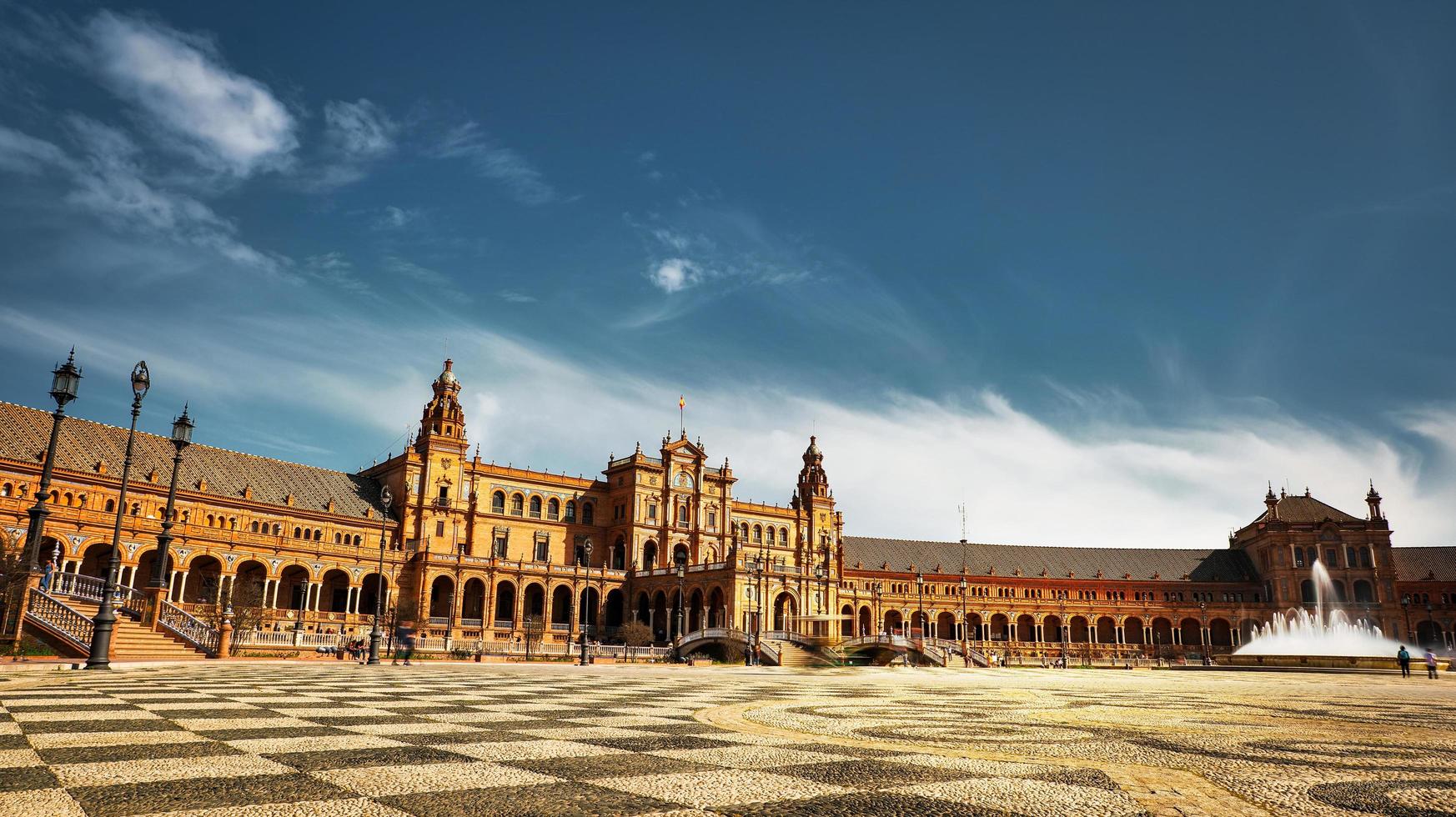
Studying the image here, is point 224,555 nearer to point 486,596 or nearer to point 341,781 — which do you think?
point 486,596

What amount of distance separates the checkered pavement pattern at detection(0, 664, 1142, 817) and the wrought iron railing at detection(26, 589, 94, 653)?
1907 centimetres

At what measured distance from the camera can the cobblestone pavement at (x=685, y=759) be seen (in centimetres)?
465

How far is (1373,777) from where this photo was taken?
19.2ft

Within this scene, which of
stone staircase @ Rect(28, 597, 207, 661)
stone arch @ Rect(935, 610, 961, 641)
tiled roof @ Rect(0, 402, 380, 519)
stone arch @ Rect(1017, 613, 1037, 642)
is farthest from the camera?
stone arch @ Rect(1017, 613, 1037, 642)

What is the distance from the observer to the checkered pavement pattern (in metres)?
4.53

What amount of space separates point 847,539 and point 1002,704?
93.6 metres

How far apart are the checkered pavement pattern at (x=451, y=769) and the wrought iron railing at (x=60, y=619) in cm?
1907

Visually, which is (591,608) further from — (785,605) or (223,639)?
(223,639)

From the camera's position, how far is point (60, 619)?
25.7 meters

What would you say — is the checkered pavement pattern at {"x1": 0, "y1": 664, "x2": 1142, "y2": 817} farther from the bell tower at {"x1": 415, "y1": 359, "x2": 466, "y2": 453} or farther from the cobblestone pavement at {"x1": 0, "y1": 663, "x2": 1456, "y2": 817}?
the bell tower at {"x1": 415, "y1": 359, "x2": 466, "y2": 453}

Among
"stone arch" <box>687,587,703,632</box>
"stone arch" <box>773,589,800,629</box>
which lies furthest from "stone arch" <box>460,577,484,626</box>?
"stone arch" <box>773,589,800,629</box>

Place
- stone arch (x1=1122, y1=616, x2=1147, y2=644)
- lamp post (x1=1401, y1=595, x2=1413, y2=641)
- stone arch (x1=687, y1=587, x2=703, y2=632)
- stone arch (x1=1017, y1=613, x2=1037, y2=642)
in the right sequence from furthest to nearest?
stone arch (x1=1122, y1=616, x2=1147, y2=644), stone arch (x1=1017, y1=613, x2=1037, y2=642), lamp post (x1=1401, y1=595, x2=1413, y2=641), stone arch (x1=687, y1=587, x2=703, y2=632)

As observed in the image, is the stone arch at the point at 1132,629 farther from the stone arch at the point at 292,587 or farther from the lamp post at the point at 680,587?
the stone arch at the point at 292,587

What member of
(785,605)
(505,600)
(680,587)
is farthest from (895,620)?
(505,600)
